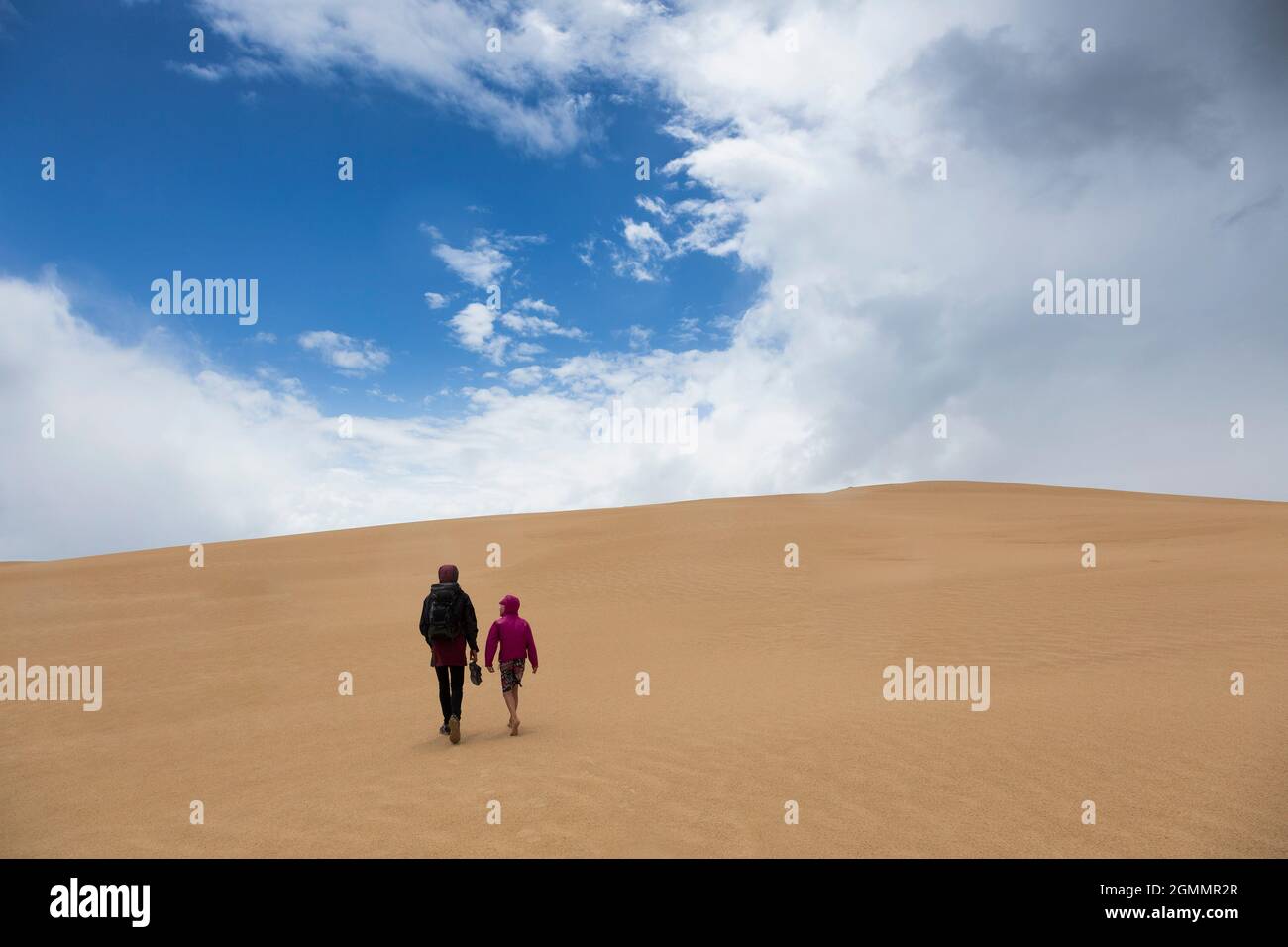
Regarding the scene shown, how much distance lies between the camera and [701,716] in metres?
9.48

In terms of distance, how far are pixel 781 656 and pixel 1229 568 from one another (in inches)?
513

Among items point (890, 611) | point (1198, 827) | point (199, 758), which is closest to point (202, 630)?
point (199, 758)

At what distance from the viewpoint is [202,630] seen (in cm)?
1908

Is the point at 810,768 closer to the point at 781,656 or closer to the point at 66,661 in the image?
the point at 781,656

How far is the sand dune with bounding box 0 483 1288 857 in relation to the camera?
588 cm

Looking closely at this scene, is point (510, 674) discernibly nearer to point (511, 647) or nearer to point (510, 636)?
point (511, 647)

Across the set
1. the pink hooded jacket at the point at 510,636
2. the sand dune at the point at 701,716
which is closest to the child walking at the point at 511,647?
the pink hooded jacket at the point at 510,636

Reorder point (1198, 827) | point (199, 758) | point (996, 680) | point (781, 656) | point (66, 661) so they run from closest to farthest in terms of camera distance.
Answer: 1. point (1198, 827)
2. point (199, 758)
3. point (996, 680)
4. point (781, 656)
5. point (66, 661)

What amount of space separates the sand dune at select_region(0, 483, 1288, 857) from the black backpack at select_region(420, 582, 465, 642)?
4.46 feet
